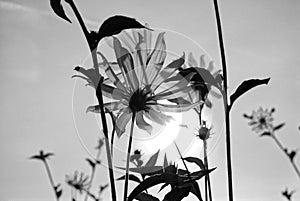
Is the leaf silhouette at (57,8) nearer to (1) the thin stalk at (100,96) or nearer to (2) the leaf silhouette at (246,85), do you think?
(1) the thin stalk at (100,96)

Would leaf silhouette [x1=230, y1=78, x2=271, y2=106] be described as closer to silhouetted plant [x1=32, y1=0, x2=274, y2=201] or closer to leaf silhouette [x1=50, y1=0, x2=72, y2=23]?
silhouetted plant [x1=32, y1=0, x2=274, y2=201]

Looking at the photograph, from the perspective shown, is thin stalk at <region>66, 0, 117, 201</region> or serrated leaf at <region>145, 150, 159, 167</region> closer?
thin stalk at <region>66, 0, 117, 201</region>

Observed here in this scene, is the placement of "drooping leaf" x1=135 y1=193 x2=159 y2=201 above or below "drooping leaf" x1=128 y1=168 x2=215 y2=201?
above

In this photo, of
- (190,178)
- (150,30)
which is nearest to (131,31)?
(150,30)

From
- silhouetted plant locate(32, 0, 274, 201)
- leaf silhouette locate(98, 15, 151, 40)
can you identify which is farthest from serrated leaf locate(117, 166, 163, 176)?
leaf silhouette locate(98, 15, 151, 40)

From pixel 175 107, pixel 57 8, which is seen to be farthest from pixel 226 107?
pixel 57 8

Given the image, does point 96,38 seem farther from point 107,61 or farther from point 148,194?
point 148,194

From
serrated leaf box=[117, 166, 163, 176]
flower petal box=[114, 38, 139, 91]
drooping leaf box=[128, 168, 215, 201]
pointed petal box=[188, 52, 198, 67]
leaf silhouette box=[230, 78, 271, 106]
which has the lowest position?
drooping leaf box=[128, 168, 215, 201]

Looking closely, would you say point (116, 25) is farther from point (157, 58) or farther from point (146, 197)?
point (146, 197)
